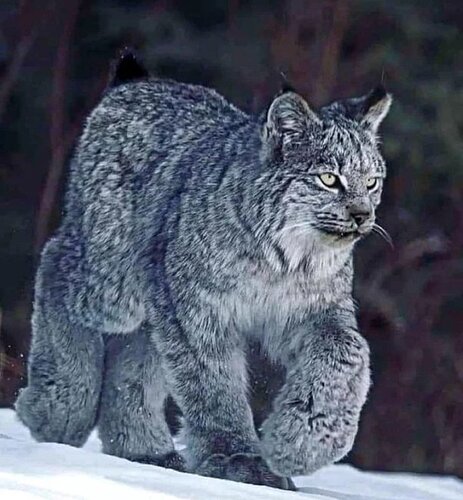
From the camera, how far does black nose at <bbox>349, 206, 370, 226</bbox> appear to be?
5.52 m

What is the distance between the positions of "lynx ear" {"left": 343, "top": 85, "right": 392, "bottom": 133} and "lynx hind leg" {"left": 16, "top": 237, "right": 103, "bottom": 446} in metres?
1.15

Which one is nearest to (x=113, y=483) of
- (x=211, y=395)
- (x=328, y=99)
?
(x=211, y=395)

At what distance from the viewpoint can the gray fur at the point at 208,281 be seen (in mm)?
5590

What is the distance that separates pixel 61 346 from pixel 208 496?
1.76 metres

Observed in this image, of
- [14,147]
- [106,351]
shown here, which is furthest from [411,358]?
[106,351]

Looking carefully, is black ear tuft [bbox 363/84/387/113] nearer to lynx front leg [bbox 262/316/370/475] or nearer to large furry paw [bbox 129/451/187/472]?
lynx front leg [bbox 262/316/370/475]

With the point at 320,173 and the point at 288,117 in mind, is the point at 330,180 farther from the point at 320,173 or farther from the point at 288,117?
the point at 288,117

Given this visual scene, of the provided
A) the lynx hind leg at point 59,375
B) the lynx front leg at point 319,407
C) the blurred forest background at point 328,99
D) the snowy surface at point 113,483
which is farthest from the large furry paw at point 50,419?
the blurred forest background at point 328,99

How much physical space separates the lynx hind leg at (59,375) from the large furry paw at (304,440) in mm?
984

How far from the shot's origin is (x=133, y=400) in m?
6.39

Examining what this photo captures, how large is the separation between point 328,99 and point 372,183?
7.08 metres

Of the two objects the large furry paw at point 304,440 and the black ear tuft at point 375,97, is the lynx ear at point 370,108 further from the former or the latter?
the large furry paw at point 304,440

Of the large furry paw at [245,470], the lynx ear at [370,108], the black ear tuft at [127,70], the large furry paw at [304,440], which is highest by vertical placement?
the lynx ear at [370,108]

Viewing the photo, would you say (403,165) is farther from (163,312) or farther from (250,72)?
(163,312)
